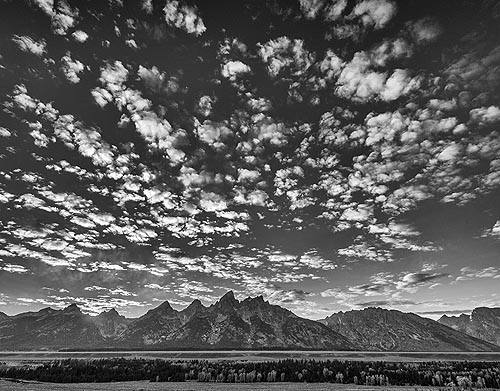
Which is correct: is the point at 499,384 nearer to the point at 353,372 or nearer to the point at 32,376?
the point at 353,372

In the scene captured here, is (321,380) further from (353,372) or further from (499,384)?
(499,384)

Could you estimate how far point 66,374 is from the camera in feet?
470

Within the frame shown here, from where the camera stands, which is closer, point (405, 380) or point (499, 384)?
point (499, 384)

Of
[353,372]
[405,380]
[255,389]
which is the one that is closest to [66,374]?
[255,389]

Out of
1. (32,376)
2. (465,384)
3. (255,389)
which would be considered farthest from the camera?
(32,376)

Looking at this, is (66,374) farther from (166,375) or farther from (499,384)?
(499,384)

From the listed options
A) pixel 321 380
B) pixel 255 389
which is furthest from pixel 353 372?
pixel 255 389

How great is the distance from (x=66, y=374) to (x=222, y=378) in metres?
68.4

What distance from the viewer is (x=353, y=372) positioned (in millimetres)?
159500

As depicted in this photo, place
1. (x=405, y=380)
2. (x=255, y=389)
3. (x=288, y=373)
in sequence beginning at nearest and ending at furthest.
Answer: (x=255, y=389), (x=405, y=380), (x=288, y=373)

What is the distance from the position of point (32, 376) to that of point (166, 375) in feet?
188

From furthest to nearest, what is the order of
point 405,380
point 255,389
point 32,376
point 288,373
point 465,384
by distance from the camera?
1. point 288,373
2. point 32,376
3. point 405,380
4. point 465,384
5. point 255,389

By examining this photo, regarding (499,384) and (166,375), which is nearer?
(499,384)

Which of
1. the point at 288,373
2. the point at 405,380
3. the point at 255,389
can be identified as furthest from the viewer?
the point at 288,373
